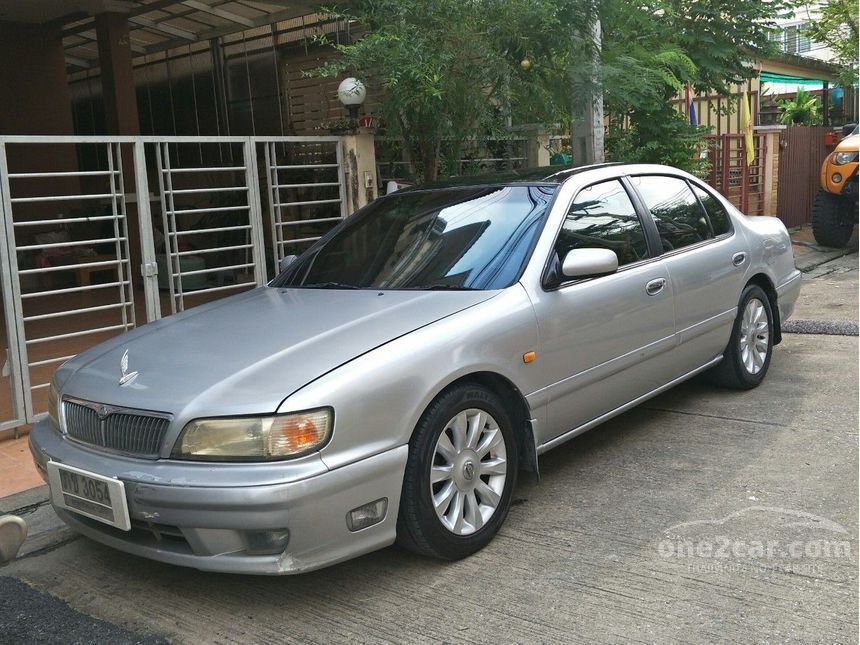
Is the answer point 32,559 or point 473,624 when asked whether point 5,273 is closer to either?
point 32,559

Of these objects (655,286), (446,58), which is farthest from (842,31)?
(655,286)

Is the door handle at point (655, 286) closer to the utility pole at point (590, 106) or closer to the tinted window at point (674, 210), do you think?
the tinted window at point (674, 210)

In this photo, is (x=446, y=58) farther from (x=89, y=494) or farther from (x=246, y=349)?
(x=89, y=494)

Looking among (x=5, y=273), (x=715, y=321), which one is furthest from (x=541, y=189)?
(x=5, y=273)

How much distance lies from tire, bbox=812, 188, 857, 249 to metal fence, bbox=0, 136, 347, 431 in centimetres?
746

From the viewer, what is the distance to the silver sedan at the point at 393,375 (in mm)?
3109

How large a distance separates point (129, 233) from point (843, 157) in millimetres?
10453

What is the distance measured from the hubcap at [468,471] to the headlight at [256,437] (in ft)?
1.89

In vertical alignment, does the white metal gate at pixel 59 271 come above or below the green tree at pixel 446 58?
below

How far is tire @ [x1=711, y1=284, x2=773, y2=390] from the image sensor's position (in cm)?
564

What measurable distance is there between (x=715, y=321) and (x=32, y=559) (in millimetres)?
3947

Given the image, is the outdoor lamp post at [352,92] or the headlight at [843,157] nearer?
the outdoor lamp post at [352,92]

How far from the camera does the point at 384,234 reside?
187 inches

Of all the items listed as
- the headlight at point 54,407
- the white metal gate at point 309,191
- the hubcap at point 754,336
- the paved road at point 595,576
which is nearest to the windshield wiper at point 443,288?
the paved road at point 595,576
